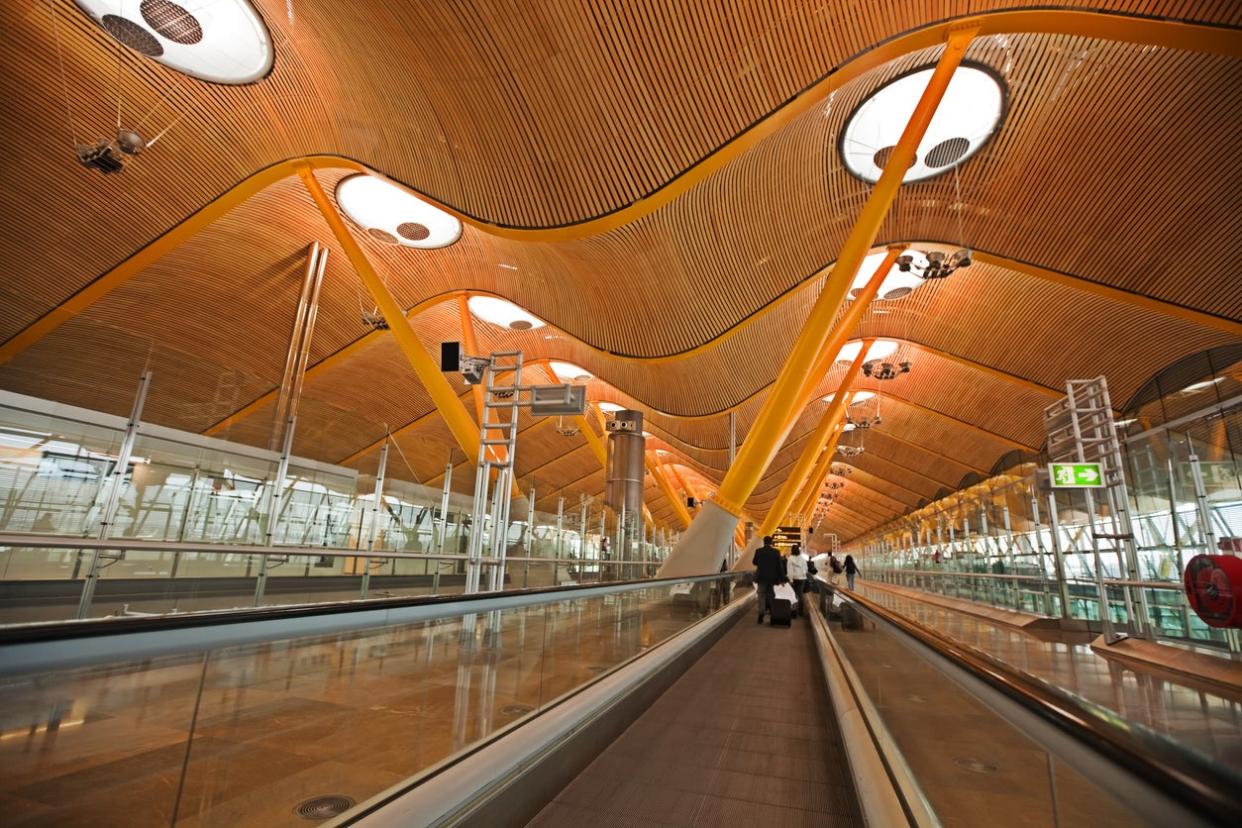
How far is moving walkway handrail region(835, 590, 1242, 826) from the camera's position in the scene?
19.8 inches

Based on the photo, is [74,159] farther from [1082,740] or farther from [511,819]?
[1082,740]

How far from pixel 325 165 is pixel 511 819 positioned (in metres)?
15.2

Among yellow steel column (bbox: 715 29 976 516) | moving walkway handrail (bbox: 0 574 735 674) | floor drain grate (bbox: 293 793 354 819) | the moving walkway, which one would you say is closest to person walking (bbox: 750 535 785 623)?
yellow steel column (bbox: 715 29 976 516)

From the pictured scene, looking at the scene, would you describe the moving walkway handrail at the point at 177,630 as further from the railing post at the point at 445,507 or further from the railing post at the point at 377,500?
the railing post at the point at 445,507

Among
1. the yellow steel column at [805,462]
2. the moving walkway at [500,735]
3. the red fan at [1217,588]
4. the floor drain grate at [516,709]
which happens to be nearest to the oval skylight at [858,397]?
the yellow steel column at [805,462]

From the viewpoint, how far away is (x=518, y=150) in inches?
437

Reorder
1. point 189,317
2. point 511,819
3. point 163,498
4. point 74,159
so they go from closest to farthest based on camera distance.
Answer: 1. point 511,819
2. point 163,498
3. point 74,159
4. point 189,317

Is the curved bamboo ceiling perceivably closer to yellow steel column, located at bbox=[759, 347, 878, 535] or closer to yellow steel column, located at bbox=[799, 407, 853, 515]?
yellow steel column, located at bbox=[759, 347, 878, 535]

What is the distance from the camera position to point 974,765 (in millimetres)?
1561

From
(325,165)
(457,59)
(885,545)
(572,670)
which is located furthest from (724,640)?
(885,545)

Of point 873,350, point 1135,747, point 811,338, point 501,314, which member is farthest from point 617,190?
point 873,350

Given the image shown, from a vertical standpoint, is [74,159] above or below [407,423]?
above

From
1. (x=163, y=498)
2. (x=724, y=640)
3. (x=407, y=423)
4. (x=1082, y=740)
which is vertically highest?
(x=407, y=423)

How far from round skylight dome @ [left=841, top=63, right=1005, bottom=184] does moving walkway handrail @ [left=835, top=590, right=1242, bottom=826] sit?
47.9 ft
